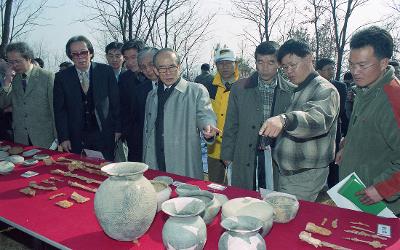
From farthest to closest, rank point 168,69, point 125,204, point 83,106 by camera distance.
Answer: point 83,106
point 168,69
point 125,204

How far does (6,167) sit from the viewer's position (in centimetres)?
257

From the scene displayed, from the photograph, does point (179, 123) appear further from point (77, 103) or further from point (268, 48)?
point (77, 103)

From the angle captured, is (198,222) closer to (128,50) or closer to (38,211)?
(38,211)

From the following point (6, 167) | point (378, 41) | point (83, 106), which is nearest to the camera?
point (378, 41)

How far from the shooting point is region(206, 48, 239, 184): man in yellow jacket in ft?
12.7

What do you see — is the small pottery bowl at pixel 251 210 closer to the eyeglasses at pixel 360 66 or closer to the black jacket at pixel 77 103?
the eyeglasses at pixel 360 66

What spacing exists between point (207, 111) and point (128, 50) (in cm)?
206

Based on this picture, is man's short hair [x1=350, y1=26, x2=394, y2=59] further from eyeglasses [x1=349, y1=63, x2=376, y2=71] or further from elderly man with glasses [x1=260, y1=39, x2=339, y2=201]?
elderly man with glasses [x1=260, y1=39, x2=339, y2=201]

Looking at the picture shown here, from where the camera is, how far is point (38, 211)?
1.92 metres

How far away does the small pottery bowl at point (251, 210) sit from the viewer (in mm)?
1506

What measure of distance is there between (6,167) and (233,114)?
6.45 feet

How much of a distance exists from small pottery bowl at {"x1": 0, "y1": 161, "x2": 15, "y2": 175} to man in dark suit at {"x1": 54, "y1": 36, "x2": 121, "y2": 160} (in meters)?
0.96

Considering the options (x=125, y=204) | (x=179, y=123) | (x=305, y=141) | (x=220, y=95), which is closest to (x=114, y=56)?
(x=220, y=95)

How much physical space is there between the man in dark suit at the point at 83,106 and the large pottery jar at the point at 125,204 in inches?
89.6
